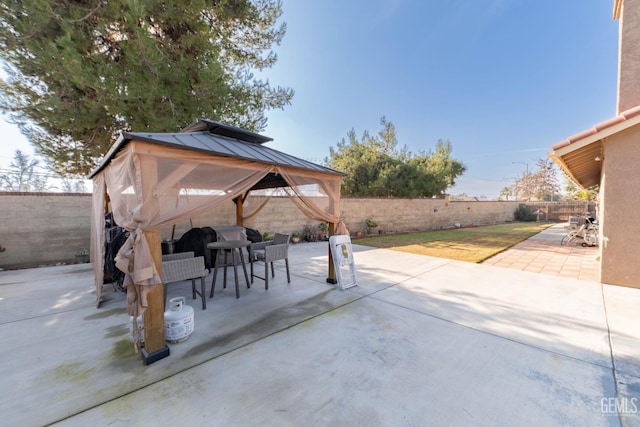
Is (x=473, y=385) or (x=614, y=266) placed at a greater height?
(x=614, y=266)

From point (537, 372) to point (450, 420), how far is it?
43.2 inches

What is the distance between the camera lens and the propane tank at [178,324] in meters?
2.47

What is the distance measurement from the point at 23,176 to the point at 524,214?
2580cm

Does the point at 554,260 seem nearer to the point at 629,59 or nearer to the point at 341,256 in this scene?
the point at 629,59

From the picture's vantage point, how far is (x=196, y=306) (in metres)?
3.45

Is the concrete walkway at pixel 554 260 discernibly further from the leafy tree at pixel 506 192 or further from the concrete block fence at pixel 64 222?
the leafy tree at pixel 506 192

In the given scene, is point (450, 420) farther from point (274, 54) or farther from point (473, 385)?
point (274, 54)

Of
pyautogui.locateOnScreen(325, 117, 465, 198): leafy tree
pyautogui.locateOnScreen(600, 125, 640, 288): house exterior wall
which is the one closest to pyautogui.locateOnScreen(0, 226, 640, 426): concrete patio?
pyautogui.locateOnScreen(600, 125, 640, 288): house exterior wall

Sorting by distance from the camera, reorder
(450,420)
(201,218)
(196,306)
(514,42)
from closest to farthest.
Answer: (450,420) < (196,306) < (201,218) < (514,42)

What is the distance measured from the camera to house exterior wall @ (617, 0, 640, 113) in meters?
4.38

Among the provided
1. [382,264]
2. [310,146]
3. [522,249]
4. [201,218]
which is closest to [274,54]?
[201,218]

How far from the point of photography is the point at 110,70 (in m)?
5.18

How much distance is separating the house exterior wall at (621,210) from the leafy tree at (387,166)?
9.39m

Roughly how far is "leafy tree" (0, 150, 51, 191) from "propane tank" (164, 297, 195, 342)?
630cm
